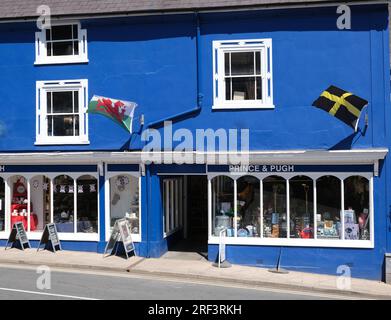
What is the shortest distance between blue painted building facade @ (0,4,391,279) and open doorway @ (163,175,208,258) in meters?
0.42

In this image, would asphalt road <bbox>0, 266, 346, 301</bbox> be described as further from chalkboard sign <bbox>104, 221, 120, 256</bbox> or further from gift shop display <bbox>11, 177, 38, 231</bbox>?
gift shop display <bbox>11, 177, 38, 231</bbox>

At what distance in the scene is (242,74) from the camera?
615 inches

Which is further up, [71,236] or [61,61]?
[61,61]

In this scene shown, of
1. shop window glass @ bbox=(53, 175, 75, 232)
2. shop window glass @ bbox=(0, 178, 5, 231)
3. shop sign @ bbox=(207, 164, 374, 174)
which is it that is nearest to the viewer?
shop sign @ bbox=(207, 164, 374, 174)

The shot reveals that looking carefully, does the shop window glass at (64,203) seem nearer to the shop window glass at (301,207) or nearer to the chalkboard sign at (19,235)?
the chalkboard sign at (19,235)

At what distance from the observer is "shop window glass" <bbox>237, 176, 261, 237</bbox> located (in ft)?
51.0

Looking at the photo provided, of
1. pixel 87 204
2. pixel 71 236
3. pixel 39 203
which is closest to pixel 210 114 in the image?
pixel 87 204

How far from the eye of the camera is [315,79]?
15.1 m

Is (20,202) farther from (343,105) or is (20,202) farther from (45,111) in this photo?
(343,105)

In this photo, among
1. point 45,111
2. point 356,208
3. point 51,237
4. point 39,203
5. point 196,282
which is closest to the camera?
point 196,282

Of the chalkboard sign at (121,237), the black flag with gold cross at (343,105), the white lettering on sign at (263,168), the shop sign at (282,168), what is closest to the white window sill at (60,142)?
the chalkboard sign at (121,237)

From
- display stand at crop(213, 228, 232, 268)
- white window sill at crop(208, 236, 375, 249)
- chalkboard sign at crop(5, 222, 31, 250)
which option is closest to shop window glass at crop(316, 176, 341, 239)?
white window sill at crop(208, 236, 375, 249)

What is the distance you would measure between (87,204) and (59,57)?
4617mm

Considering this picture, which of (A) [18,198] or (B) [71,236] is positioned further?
(A) [18,198]
